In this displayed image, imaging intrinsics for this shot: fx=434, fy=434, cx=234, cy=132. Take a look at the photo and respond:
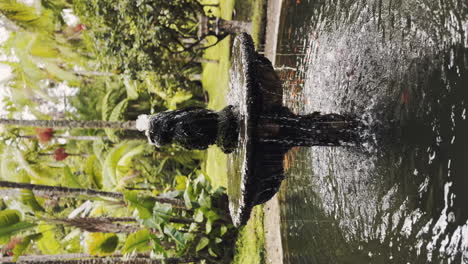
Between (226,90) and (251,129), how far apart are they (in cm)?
501

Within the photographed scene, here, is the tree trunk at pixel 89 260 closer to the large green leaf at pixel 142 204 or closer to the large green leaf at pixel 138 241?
the large green leaf at pixel 138 241

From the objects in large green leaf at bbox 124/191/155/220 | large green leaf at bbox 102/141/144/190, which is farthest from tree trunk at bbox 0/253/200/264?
large green leaf at bbox 102/141/144/190

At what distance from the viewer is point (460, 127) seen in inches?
114

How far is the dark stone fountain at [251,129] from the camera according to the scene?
3242 millimetres

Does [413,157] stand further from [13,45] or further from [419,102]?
[13,45]

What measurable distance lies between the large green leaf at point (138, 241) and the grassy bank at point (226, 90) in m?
1.35

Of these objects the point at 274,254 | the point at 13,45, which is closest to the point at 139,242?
the point at 274,254

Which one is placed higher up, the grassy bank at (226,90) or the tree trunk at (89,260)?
the grassy bank at (226,90)

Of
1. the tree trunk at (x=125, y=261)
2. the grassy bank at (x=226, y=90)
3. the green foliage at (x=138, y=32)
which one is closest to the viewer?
the tree trunk at (x=125, y=261)

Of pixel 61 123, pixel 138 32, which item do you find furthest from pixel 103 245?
pixel 138 32

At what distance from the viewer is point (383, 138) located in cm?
375

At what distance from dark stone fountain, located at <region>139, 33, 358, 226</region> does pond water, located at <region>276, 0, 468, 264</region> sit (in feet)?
1.35

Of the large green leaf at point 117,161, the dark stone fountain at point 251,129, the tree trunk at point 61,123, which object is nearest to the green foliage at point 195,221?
the tree trunk at point 61,123

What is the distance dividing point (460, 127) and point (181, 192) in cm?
485
